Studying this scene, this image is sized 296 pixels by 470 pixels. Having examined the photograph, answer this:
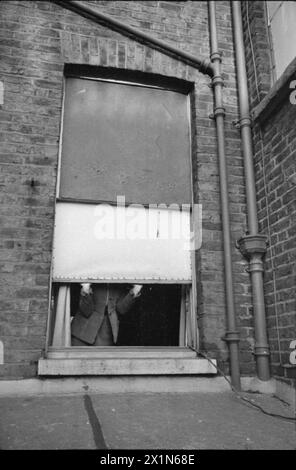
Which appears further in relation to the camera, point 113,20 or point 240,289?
point 113,20

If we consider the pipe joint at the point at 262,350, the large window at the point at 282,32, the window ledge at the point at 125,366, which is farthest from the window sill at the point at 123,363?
the large window at the point at 282,32

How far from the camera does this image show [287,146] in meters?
3.95

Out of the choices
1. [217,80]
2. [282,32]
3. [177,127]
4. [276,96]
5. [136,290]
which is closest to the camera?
[276,96]

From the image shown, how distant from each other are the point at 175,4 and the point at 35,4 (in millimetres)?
1660

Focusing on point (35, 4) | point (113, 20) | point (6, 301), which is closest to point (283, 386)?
point (6, 301)

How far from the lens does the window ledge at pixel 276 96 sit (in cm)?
384

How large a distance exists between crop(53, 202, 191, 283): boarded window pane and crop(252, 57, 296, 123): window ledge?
1389mm

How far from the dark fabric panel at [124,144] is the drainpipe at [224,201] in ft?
1.31

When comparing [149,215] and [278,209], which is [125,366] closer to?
[149,215]

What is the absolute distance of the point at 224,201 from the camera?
4.29m

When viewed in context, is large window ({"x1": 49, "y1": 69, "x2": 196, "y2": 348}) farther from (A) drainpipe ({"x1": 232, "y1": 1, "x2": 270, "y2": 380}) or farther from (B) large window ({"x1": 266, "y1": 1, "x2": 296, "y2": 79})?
(B) large window ({"x1": 266, "y1": 1, "x2": 296, "y2": 79})

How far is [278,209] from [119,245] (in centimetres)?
159

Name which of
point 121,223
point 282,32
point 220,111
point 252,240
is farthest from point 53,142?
point 282,32
